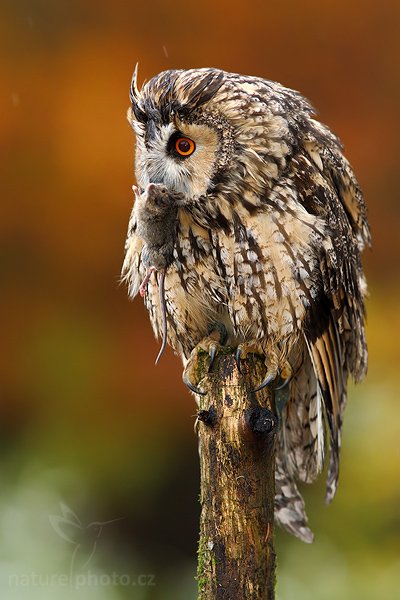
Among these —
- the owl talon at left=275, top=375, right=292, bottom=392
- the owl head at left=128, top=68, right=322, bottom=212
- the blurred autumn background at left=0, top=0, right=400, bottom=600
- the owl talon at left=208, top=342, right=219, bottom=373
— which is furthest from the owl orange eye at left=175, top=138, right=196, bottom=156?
the blurred autumn background at left=0, top=0, right=400, bottom=600

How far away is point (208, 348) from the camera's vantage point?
6.23ft

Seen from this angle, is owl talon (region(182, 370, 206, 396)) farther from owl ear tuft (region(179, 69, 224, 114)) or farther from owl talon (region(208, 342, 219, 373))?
owl ear tuft (region(179, 69, 224, 114))

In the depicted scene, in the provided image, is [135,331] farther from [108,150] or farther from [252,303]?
[252,303]

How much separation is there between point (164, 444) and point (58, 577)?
65 centimetres

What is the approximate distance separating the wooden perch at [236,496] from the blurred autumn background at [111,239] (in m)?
1.57

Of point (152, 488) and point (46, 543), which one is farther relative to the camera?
point (152, 488)

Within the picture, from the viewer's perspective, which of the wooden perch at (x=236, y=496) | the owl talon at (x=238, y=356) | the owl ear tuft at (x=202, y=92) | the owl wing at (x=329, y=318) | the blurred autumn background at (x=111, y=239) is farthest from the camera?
the blurred autumn background at (x=111, y=239)

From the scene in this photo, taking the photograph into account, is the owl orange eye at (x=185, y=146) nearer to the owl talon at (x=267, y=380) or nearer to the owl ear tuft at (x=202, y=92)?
the owl ear tuft at (x=202, y=92)

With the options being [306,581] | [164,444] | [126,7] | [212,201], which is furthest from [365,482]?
[126,7]

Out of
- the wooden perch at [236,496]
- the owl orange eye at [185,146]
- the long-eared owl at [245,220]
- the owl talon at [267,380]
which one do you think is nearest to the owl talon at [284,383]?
the long-eared owl at [245,220]

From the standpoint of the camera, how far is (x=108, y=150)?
10.6 feet

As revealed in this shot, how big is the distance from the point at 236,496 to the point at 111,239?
1881mm

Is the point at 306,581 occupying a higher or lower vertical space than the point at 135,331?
lower

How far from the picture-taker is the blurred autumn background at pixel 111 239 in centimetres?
317
